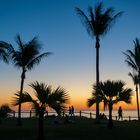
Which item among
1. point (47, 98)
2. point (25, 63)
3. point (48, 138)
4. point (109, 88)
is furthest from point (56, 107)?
point (25, 63)

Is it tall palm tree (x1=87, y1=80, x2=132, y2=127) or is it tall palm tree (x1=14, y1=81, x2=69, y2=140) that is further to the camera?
tall palm tree (x1=87, y1=80, x2=132, y2=127)

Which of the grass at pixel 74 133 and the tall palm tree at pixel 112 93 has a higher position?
the tall palm tree at pixel 112 93

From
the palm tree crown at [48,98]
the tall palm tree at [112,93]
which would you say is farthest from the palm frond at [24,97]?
the tall palm tree at [112,93]

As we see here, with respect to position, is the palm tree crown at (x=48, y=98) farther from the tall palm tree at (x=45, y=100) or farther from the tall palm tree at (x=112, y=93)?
the tall palm tree at (x=112, y=93)

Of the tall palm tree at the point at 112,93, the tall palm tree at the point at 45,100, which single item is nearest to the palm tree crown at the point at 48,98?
the tall palm tree at the point at 45,100

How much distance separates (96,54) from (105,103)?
6488mm

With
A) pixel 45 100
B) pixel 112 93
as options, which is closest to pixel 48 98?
pixel 45 100

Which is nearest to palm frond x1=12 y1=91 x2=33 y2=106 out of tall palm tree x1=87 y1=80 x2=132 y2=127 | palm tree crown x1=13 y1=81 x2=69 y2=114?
palm tree crown x1=13 y1=81 x2=69 y2=114

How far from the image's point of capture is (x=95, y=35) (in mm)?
29156

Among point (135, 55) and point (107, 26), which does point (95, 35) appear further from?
point (135, 55)

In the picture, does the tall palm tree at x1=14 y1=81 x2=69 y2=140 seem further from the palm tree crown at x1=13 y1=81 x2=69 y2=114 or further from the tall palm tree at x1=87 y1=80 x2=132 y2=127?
the tall palm tree at x1=87 y1=80 x2=132 y2=127

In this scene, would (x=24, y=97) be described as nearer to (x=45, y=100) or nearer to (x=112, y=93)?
(x=45, y=100)

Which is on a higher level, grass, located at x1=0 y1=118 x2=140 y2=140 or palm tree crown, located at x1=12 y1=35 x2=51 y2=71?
palm tree crown, located at x1=12 y1=35 x2=51 y2=71

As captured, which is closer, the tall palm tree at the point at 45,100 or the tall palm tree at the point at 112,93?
the tall palm tree at the point at 45,100
